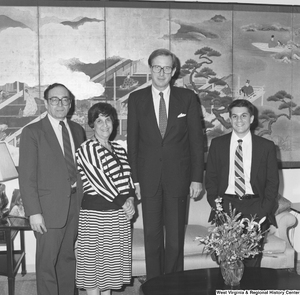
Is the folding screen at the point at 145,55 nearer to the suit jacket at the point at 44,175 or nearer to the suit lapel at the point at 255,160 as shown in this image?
the suit jacket at the point at 44,175

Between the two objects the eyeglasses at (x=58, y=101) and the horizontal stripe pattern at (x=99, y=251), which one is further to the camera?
the eyeglasses at (x=58, y=101)

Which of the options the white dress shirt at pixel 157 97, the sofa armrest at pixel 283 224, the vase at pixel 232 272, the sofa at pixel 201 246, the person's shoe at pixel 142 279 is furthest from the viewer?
the sofa armrest at pixel 283 224

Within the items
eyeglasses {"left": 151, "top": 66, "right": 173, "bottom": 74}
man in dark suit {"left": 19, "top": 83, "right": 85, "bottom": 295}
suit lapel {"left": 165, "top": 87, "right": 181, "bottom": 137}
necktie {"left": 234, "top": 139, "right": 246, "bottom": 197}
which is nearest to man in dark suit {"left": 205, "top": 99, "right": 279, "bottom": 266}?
necktie {"left": 234, "top": 139, "right": 246, "bottom": 197}

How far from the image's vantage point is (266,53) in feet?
16.0

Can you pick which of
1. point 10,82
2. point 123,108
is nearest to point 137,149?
point 123,108

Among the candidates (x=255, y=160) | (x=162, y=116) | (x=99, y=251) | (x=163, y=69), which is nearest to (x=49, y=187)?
(x=99, y=251)

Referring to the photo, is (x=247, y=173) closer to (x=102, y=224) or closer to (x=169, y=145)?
(x=169, y=145)

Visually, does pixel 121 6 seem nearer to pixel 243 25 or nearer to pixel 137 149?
pixel 243 25

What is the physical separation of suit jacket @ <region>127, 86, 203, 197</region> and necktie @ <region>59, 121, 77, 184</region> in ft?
1.39

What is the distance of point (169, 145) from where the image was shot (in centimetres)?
354

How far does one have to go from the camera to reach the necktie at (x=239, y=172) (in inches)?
138

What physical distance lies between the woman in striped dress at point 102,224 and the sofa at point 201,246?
25.6 inches

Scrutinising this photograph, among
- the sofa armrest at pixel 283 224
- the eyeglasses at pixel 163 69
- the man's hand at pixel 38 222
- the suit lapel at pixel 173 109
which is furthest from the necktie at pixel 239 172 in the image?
the man's hand at pixel 38 222

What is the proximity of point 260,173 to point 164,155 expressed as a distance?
27.7 inches
